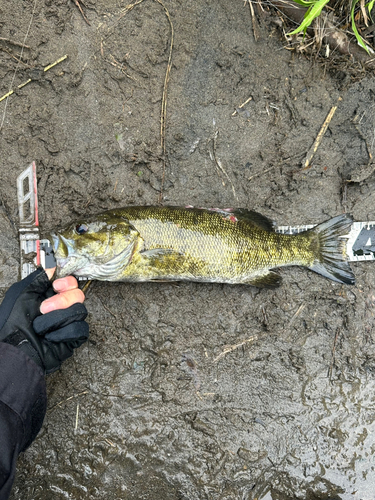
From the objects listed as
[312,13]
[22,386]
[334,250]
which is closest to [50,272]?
[22,386]

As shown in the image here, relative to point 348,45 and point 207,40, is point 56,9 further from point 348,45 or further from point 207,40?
point 348,45

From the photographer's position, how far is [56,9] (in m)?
3.67

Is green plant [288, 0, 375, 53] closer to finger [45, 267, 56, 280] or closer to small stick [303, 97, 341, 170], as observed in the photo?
small stick [303, 97, 341, 170]

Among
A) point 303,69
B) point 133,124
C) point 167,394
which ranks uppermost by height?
point 303,69

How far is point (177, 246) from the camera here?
3.40m

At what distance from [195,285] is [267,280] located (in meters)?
0.75

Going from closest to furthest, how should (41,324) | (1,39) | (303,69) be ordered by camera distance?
1. (41,324)
2. (1,39)
3. (303,69)

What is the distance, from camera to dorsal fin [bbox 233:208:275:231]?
11.9ft

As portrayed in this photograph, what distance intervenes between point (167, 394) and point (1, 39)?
13.0 feet

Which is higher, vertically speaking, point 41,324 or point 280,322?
point 41,324

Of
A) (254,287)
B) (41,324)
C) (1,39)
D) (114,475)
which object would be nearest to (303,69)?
(254,287)

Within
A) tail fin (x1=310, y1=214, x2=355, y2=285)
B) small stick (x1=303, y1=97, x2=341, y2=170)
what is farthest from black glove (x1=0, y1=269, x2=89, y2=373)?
small stick (x1=303, y1=97, x2=341, y2=170)

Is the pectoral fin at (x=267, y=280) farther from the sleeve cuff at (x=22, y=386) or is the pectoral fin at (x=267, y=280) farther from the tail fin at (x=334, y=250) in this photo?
the sleeve cuff at (x=22, y=386)

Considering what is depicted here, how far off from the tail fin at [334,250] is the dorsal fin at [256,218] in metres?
0.45
